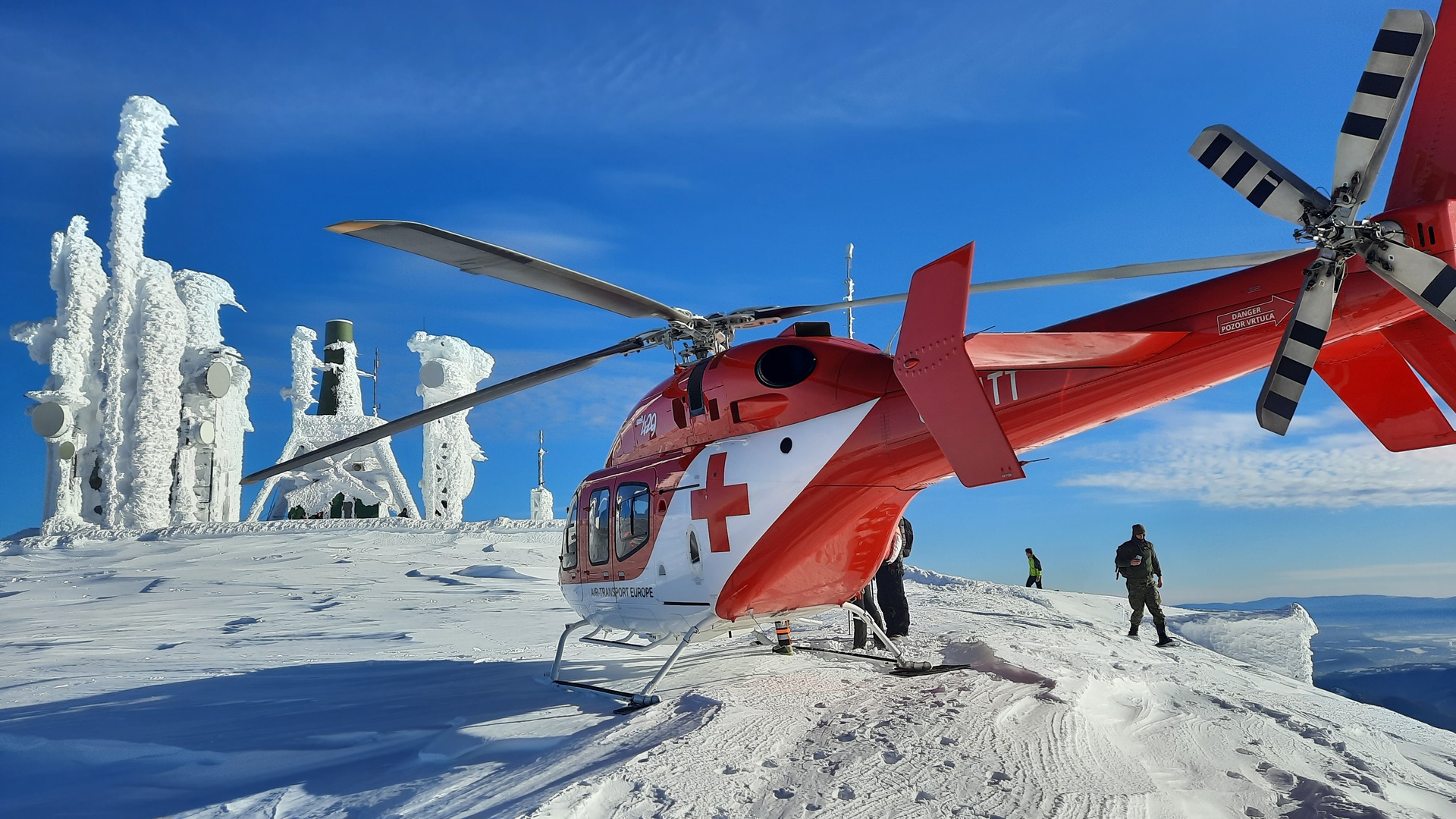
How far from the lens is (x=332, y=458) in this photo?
29.9 meters

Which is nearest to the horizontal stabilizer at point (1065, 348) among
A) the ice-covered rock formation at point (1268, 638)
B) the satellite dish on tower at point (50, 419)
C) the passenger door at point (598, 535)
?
the passenger door at point (598, 535)

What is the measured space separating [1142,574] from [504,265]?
8711 millimetres

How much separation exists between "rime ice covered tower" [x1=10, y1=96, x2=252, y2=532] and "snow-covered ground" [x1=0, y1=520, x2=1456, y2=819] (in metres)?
14.9

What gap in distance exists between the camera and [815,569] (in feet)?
20.0

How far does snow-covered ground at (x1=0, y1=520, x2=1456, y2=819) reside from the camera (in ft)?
13.2

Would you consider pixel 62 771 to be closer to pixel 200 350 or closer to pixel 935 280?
pixel 935 280

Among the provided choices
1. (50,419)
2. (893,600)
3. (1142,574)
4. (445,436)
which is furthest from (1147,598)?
(50,419)

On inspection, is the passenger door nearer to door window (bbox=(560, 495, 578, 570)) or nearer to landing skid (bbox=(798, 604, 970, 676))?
door window (bbox=(560, 495, 578, 570))

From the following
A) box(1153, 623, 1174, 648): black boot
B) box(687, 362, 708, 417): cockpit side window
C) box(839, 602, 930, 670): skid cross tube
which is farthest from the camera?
box(1153, 623, 1174, 648): black boot

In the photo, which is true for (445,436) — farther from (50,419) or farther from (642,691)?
(642,691)

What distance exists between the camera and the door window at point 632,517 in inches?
270

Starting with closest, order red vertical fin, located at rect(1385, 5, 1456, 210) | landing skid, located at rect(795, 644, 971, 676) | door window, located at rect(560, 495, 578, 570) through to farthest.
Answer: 1. red vertical fin, located at rect(1385, 5, 1456, 210)
2. landing skid, located at rect(795, 644, 971, 676)
3. door window, located at rect(560, 495, 578, 570)

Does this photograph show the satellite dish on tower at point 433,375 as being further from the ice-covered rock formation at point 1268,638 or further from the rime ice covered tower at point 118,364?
the ice-covered rock formation at point 1268,638

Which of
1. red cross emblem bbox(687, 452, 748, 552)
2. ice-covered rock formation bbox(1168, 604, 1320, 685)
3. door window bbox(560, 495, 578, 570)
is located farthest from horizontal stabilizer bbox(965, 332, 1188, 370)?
ice-covered rock formation bbox(1168, 604, 1320, 685)
